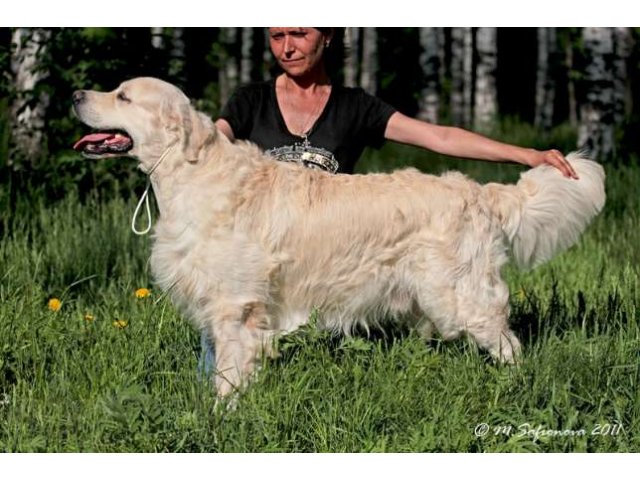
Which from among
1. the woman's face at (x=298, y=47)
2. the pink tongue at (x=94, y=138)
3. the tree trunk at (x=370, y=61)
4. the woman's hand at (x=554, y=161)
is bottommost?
the woman's hand at (x=554, y=161)

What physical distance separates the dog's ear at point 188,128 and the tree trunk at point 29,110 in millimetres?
4147

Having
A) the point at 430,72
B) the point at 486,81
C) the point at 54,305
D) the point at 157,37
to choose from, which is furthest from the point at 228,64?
the point at 54,305

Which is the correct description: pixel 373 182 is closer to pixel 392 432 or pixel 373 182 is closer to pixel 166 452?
pixel 392 432

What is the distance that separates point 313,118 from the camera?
19.7 ft

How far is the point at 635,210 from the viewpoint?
9.83 meters

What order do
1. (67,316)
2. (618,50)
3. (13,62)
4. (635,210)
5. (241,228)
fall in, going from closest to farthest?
(241,228), (67,316), (635,210), (13,62), (618,50)

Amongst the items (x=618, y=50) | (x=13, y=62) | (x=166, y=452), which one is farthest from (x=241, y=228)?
(x=618, y=50)

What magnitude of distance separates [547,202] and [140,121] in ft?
7.21

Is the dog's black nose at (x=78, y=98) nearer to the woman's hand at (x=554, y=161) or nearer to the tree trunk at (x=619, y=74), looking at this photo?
the woman's hand at (x=554, y=161)

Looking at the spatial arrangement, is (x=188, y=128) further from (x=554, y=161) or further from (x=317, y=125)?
(x=554, y=161)

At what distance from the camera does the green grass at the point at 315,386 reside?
4.72 meters

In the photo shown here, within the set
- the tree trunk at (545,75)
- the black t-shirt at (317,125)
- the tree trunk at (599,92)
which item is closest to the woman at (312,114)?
the black t-shirt at (317,125)

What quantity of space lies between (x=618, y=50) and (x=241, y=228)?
38.5 ft

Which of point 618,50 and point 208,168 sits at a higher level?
point 618,50
